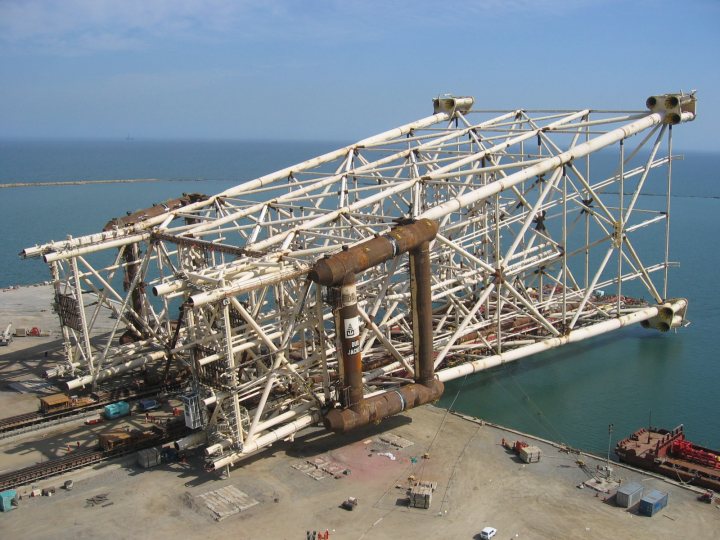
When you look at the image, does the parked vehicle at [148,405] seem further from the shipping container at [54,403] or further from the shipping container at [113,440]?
the shipping container at [113,440]

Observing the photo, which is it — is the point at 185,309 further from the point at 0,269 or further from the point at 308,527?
the point at 0,269

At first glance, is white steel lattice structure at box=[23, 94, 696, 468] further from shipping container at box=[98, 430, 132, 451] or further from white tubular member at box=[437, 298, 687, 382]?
shipping container at box=[98, 430, 132, 451]

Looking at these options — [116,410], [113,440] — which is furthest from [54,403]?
[113,440]

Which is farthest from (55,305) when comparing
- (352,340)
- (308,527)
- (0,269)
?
(0,269)

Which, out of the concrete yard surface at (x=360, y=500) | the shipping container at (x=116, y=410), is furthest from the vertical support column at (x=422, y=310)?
the shipping container at (x=116, y=410)

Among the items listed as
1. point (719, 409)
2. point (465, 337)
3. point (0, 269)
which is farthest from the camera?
point (0, 269)

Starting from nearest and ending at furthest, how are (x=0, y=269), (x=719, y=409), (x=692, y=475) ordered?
(x=692, y=475) < (x=719, y=409) < (x=0, y=269)
